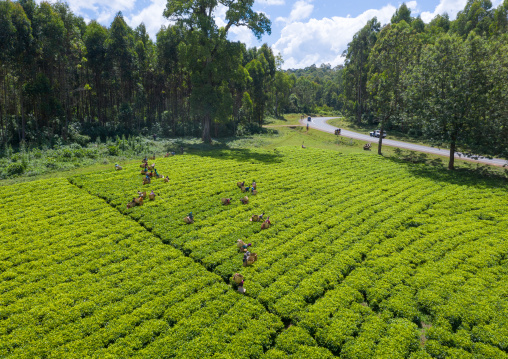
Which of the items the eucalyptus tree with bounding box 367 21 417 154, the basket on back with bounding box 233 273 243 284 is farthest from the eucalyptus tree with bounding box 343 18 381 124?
the basket on back with bounding box 233 273 243 284

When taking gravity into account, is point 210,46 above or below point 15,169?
above

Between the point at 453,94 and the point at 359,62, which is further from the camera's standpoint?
the point at 359,62

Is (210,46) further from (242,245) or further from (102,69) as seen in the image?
(242,245)

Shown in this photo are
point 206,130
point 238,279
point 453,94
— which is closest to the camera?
point 238,279

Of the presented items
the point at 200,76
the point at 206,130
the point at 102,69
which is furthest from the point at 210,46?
the point at 102,69

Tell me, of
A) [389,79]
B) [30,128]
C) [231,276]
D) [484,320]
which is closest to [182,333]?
[231,276]

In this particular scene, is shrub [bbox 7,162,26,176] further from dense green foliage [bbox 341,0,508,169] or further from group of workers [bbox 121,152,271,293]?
dense green foliage [bbox 341,0,508,169]
